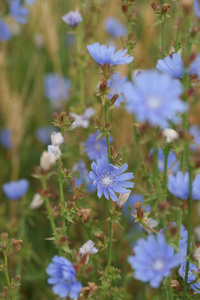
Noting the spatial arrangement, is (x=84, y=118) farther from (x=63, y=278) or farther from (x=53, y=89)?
(x=53, y=89)

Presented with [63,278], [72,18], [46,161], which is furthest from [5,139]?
[63,278]

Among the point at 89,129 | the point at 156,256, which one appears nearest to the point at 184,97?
the point at 156,256

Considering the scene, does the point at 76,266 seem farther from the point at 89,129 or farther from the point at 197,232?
the point at 197,232

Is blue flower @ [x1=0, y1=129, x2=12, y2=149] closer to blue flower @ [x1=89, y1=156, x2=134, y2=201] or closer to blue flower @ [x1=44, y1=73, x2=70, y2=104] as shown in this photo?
blue flower @ [x1=44, y1=73, x2=70, y2=104]

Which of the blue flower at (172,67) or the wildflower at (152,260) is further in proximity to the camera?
the blue flower at (172,67)

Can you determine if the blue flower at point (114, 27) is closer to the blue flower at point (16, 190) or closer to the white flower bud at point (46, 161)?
the blue flower at point (16, 190)

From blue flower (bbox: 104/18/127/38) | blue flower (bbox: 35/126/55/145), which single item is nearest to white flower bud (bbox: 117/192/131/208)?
blue flower (bbox: 35/126/55/145)

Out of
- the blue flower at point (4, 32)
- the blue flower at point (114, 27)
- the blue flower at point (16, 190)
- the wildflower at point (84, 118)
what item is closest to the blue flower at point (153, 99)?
the wildflower at point (84, 118)
